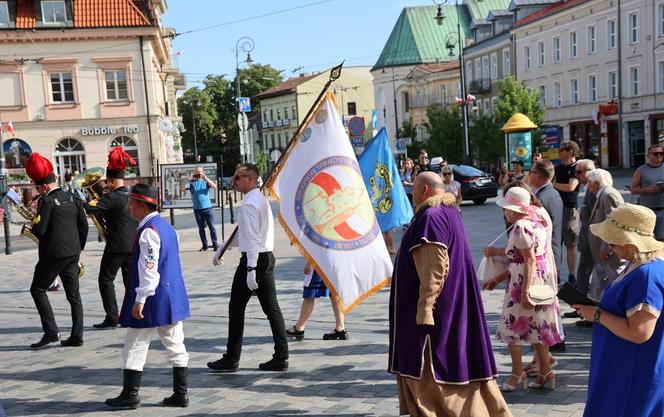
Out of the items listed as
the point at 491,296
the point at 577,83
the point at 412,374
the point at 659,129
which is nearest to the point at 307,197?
the point at 412,374

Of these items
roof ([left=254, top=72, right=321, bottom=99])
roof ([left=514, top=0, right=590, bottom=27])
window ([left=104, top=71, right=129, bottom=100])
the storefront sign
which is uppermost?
roof ([left=514, top=0, right=590, bottom=27])

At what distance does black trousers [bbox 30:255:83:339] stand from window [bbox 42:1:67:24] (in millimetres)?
32881

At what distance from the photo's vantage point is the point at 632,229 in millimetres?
3516

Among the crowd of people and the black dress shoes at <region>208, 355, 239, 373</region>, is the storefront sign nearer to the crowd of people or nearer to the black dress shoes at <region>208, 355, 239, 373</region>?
the crowd of people

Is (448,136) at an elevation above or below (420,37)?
below

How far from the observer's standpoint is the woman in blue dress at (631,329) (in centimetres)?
337

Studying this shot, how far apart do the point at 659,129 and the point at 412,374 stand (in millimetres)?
41802

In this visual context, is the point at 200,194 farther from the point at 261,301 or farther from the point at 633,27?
the point at 633,27

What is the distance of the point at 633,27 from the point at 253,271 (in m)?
42.0

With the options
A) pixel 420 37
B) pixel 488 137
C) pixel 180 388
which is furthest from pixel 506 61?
pixel 180 388

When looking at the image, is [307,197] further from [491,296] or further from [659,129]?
[659,129]

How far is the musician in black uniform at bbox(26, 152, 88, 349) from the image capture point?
7.80 m

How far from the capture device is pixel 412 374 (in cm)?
455

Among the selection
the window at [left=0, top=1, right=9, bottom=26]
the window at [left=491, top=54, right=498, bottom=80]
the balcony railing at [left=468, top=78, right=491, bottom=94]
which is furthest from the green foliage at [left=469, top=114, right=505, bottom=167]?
the window at [left=0, top=1, right=9, bottom=26]
